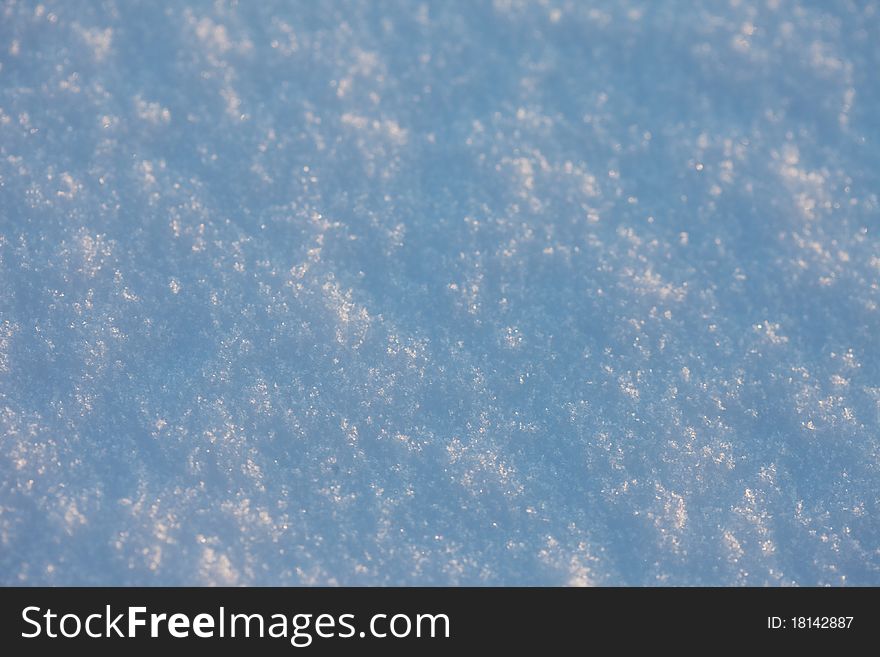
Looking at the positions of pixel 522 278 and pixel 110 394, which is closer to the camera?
pixel 110 394

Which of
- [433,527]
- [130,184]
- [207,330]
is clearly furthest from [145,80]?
[433,527]
